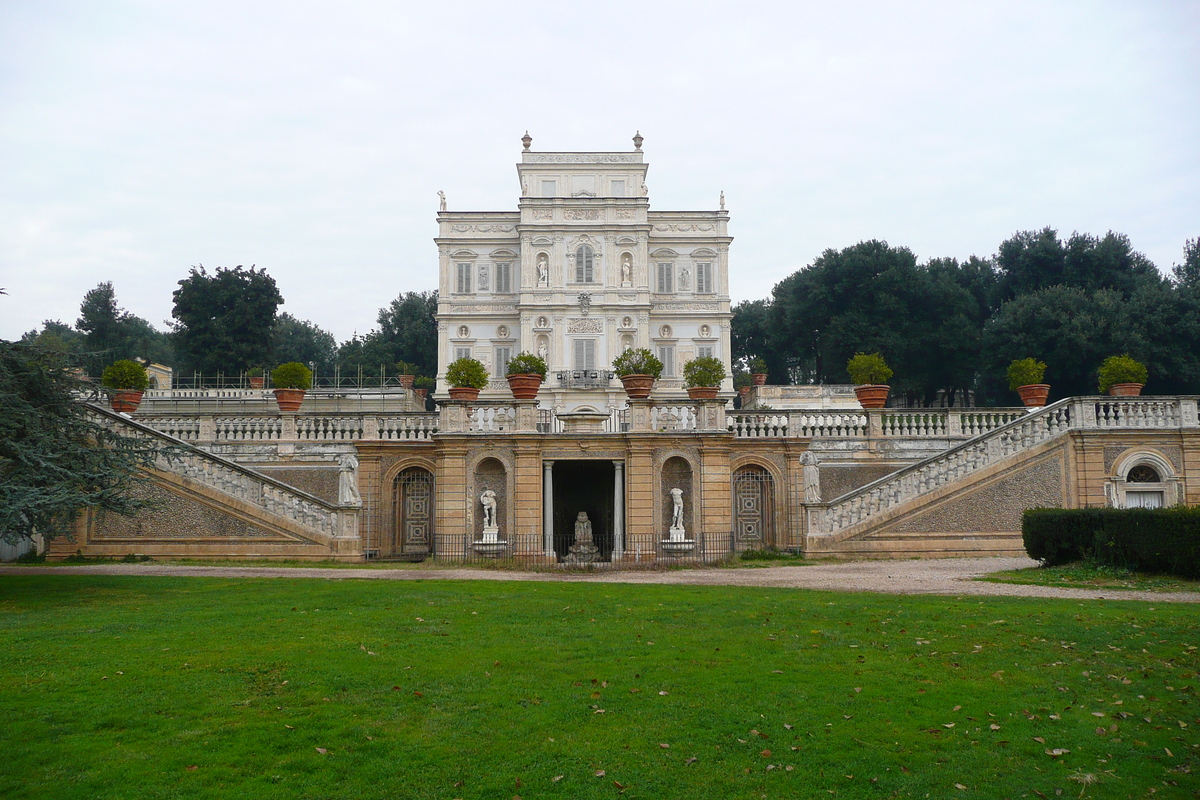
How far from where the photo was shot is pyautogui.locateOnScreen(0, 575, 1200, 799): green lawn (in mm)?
6414

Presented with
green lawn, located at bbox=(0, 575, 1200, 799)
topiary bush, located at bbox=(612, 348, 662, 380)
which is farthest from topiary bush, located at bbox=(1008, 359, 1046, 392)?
green lawn, located at bbox=(0, 575, 1200, 799)

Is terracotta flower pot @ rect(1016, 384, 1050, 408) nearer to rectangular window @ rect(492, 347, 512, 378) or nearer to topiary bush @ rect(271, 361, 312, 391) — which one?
topiary bush @ rect(271, 361, 312, 391)

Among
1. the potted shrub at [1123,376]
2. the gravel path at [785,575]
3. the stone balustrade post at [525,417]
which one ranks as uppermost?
the potted shrub at [1123,376]

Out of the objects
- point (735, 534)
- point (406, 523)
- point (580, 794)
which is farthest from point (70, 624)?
point (735, 534)

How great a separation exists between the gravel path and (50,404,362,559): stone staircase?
4.60 ft

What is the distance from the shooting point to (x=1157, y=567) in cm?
1558

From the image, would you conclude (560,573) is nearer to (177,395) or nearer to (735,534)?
(735,534)

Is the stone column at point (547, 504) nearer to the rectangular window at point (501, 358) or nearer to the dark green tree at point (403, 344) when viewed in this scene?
the rectangular window at point (501, 358)

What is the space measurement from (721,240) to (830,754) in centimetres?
5247

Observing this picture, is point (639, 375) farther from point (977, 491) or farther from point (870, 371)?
point (977, 491)

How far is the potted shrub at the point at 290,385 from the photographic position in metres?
24.0

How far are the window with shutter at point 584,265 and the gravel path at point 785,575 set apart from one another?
37.6m

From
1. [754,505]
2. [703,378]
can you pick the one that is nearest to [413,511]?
[703,378]

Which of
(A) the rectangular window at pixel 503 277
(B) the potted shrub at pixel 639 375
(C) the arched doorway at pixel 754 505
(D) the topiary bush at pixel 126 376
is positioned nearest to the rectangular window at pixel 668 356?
(A) the rectangular window at pixel 503 277
